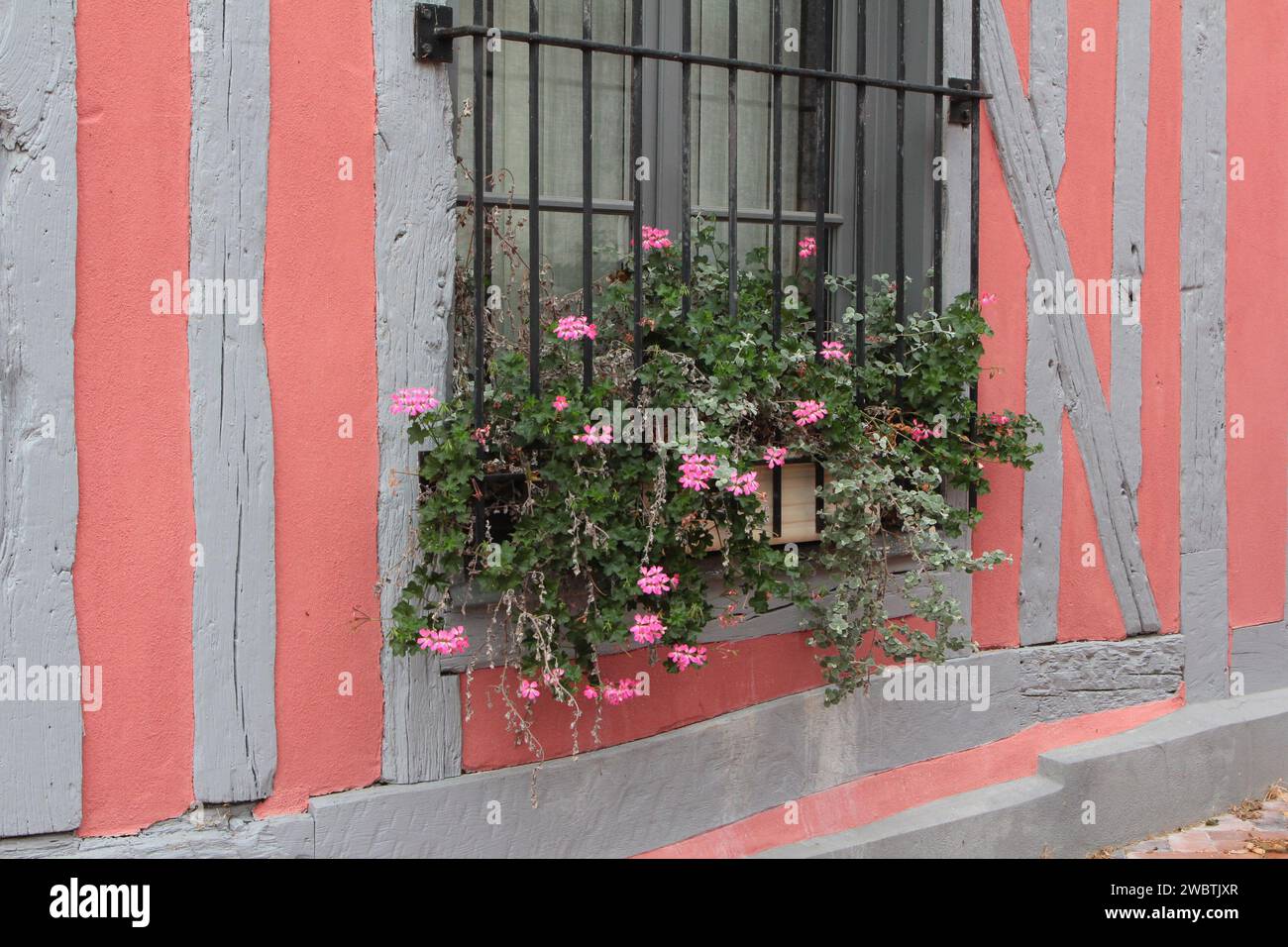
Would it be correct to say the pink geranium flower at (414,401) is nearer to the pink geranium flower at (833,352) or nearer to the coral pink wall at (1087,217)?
the pink geranium flower at (833,352)

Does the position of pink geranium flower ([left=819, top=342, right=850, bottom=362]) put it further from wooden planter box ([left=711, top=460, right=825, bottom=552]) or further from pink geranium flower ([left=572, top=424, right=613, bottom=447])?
pink geranium flower ([left=572, top=424, right=613, bottom=447])

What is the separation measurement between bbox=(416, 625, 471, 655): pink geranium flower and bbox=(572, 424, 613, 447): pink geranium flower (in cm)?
51

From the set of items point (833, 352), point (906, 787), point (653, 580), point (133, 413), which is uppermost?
point (833, 352)

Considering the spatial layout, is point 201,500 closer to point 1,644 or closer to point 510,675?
point 1,644

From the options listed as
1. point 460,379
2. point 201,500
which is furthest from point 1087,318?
point 201,500

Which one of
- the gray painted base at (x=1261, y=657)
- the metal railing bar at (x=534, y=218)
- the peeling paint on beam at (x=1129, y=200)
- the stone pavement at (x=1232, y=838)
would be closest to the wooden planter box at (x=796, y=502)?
the metal railing bar at (x=534, y=218)

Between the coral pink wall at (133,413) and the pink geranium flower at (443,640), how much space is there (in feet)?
1.67

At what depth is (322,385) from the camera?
9.29 feet

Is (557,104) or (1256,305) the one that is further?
(1256,305)

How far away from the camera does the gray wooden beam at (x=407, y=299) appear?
2.89 m

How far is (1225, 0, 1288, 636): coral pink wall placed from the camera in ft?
14.5

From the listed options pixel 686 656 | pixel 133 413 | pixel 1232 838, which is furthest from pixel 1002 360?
→ pixel 133 413

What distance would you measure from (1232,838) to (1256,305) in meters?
1.89

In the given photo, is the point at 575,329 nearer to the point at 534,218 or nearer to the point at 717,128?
the point at 534,218
